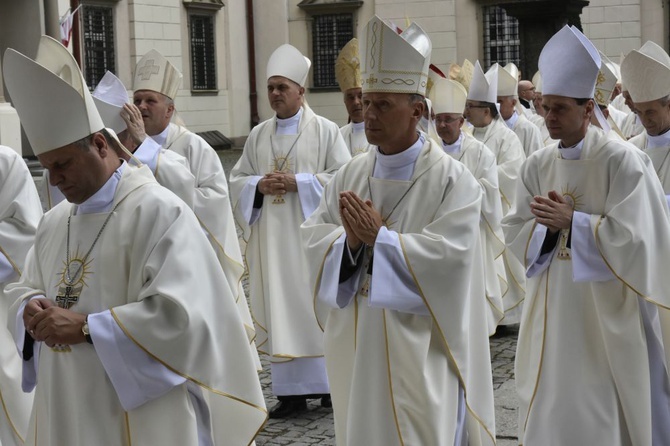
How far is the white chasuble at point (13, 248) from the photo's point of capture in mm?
5680

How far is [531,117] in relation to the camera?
1431 centimetres

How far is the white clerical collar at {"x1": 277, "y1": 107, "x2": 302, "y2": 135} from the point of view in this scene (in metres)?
7.90

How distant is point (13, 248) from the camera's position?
5.68m

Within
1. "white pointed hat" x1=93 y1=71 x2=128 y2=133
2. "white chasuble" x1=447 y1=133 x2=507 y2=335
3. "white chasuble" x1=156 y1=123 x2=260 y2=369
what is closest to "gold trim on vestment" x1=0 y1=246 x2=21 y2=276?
"white pointed hat" x1=93 y1=71 x2=128 y2=133

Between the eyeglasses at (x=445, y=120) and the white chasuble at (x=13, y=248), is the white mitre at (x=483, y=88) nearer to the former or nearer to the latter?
the eyeglasses at (x=445, y=120)

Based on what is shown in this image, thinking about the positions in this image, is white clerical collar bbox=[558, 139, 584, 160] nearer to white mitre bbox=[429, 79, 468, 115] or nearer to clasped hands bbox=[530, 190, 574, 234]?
clasped hands bbox=[530, 190, 574, 234]

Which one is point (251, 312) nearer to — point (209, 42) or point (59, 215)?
point (59, 215)

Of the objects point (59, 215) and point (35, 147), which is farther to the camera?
point (59, 215)

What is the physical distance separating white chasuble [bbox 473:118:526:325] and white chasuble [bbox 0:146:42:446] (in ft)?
15.1

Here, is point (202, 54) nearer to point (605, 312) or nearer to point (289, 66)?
point (289, 66)

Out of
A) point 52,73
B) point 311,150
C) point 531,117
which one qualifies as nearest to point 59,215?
point 52,73

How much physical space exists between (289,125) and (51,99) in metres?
4.03

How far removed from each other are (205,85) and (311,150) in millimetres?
20884

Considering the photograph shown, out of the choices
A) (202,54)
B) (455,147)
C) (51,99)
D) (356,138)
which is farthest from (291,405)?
(202,54)
